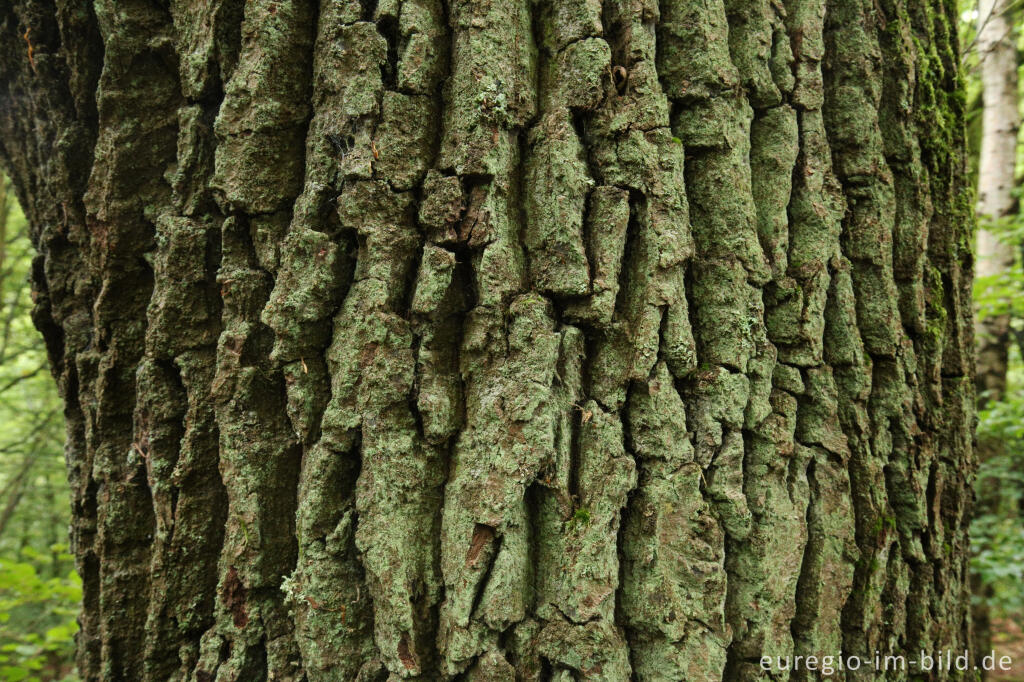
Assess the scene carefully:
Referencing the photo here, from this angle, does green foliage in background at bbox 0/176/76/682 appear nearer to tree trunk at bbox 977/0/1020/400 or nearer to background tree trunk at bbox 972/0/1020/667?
background tree trunk at bbox 972/0/1020/667

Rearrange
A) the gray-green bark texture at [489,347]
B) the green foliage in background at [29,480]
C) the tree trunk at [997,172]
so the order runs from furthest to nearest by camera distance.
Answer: the tree trunk at [997,172] < the green foliage in background at [29,480] < the gray-green bark texture at [489,347]

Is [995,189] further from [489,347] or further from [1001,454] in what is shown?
[489,347]

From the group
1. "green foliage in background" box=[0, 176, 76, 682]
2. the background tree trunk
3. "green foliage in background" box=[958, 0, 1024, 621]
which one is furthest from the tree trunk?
"green foliage in background" box=[0, 176, 76, 682]

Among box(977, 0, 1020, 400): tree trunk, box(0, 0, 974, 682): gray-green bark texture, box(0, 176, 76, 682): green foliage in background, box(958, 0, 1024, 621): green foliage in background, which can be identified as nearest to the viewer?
box(0, 0, 974, 682): gray-green bark texture

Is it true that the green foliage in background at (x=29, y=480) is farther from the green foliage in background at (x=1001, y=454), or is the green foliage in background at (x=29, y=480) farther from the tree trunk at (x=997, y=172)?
the tree trunk at (x=997, y=172)

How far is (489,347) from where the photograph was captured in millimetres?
1179

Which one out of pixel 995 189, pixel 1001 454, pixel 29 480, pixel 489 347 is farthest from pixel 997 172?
pixel 29 480

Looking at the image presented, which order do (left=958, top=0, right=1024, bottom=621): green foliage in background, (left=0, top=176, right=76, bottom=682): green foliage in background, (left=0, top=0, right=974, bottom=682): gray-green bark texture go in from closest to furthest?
(left=0, top=0, right=974, bottom=682): gray-green bark texture → (left=958, top=0, right=1024, bottom=621): green foliage in background → (left=0, top=176, right=76, bottom=682): green foliage in background

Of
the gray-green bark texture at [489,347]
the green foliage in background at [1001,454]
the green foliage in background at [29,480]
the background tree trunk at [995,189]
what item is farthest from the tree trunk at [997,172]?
the green foliage in background at [29,480]

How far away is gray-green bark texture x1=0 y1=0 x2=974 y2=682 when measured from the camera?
3.82ft

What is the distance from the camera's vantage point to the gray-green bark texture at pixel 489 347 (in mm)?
1165

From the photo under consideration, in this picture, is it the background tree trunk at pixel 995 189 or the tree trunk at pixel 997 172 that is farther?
the tree trunk at pixel 997 172

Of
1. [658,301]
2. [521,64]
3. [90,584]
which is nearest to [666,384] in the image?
[658,301]

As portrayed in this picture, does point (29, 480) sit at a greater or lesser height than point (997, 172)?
lesser
